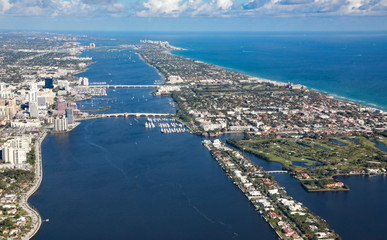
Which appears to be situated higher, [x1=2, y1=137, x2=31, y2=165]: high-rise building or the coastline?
[x1=2, y1=137, x2=31, y2=165]: high-rise building

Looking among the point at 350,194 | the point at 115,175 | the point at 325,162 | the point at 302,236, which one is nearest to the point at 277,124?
the point at 325,162

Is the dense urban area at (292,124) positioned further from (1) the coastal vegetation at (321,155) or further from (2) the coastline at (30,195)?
(2) the coastline at (30,195)

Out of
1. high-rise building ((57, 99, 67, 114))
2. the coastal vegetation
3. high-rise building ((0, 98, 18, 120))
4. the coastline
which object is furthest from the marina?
high-rise building ((0, 98, 18, 120))

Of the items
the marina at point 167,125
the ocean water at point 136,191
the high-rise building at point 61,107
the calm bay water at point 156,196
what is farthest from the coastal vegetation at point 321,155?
the high-rise building at point 61,107

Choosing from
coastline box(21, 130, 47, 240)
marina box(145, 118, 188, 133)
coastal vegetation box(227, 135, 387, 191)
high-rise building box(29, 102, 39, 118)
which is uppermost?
high-rise building box(29, 102, 39, 118)

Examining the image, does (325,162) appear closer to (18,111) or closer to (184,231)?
(184,231)

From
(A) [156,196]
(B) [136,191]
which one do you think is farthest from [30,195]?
(A) [156,196]

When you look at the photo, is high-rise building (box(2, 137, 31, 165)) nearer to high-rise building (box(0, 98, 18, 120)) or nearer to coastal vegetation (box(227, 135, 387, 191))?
high-rise building (box(0, 98, 18, 120))

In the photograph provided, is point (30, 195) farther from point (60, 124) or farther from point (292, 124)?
point (292, 124)
